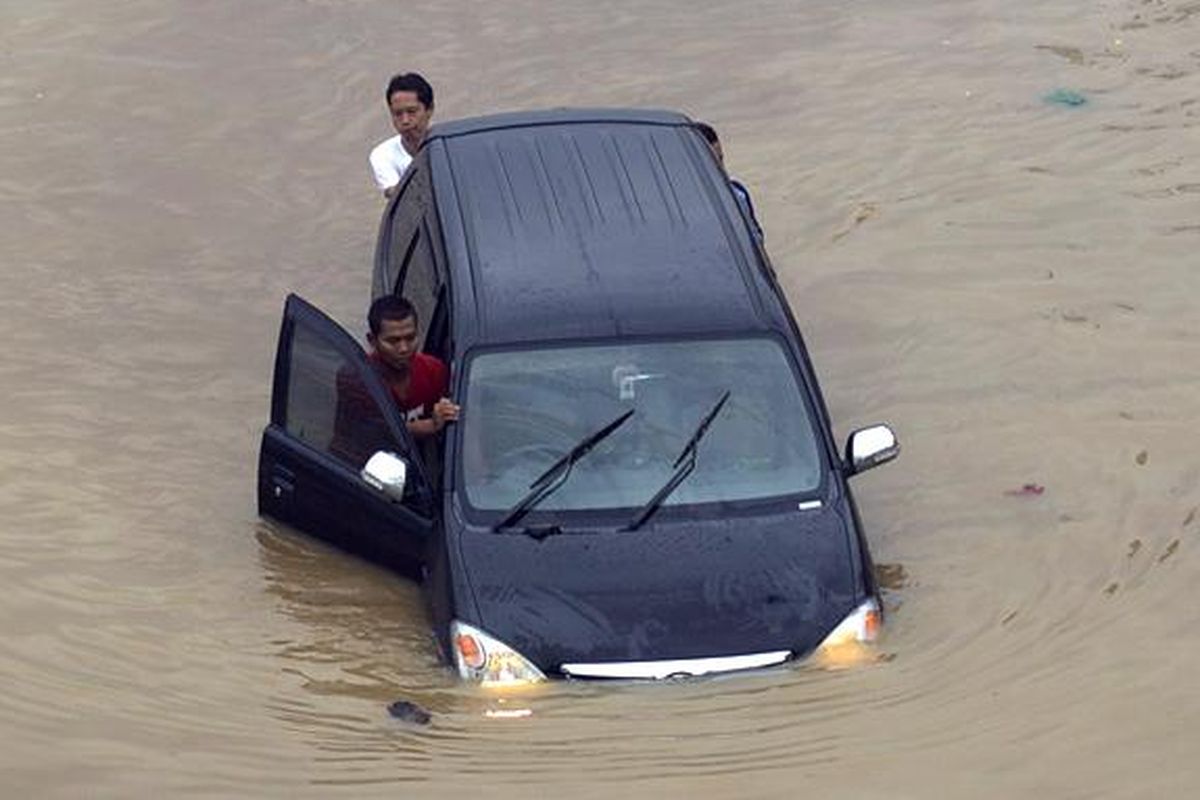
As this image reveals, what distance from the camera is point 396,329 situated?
996cm

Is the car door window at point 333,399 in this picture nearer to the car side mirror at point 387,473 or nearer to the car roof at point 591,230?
the car side mirror at point 387,473

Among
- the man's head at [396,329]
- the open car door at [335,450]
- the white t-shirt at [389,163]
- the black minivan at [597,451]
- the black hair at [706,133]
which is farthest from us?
the white t-shirt at [389,163]

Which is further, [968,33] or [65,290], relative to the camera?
[968,33]

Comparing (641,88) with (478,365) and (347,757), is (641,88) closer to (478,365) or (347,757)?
(478,365)

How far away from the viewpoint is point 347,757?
28.5 feet

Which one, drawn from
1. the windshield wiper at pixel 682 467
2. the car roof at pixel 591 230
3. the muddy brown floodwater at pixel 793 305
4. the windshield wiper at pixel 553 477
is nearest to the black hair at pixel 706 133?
the car roof at pixel 591 230

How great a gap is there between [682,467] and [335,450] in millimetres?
1486

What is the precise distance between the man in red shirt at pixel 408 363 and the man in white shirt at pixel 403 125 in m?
2.71

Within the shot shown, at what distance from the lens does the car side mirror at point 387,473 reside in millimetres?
9328

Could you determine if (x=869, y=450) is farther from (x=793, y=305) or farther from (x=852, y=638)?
(x=793, y=305)

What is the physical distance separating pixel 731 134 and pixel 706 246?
6060mm

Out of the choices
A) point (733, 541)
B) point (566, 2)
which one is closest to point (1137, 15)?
point (566, 2)

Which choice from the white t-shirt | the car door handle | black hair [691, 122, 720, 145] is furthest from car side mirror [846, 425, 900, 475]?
the white t-shirt

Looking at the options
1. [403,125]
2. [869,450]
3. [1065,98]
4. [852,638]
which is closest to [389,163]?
[403,125]
